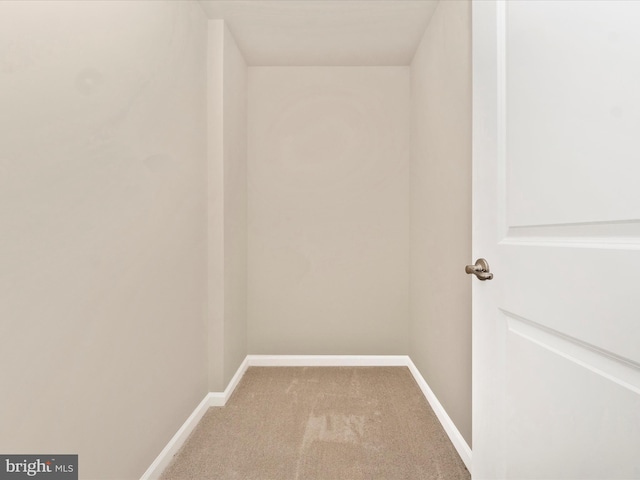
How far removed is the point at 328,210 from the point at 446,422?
1695 mm

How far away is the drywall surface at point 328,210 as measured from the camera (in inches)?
113

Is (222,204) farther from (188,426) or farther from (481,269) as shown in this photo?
(481,269)

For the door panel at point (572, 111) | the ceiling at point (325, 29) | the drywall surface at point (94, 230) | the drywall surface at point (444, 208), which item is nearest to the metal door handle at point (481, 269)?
the door panel at point (572, 111)

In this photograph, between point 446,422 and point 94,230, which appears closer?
point 94,230

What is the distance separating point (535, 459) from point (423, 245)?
5.44 feet

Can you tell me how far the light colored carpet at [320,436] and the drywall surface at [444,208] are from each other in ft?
0.67

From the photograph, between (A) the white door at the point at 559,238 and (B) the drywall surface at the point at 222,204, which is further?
(B) the drywall surface at the point at 222,204

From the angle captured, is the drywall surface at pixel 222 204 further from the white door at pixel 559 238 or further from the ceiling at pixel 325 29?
the white door at pixel 559 238

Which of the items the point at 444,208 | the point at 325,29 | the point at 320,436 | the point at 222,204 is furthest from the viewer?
the point at 325,29

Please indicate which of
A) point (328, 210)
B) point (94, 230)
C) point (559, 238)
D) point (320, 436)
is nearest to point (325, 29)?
point (328, 210)

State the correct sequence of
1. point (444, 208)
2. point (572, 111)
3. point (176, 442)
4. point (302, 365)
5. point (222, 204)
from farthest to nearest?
1. point (302, 365)
2. point (222, 204)
3. point (444, 208)
4. point (176, 442)
5. point (572, 111)

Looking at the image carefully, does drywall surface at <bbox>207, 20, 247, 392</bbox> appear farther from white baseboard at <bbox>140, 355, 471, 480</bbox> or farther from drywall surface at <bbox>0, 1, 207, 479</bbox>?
drywall surface at <bbox>0, 1, 207, 479</bbox>

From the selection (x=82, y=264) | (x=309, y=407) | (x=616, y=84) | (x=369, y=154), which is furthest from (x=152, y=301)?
(x=369, y=154)

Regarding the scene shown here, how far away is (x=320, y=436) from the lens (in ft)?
5.96
